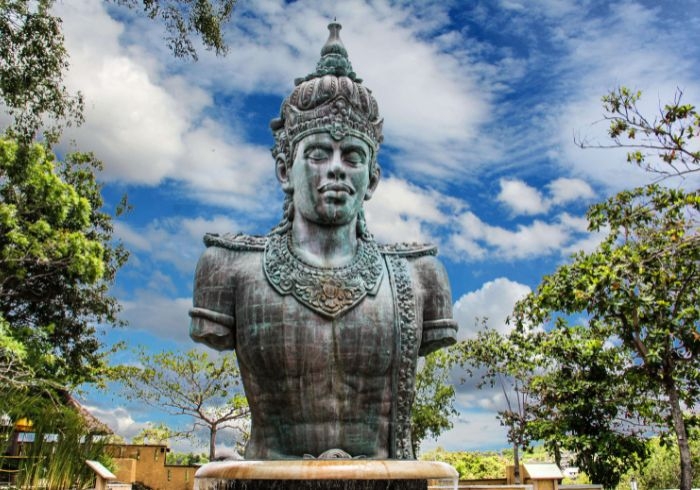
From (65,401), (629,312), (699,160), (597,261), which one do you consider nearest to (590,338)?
(629,312)

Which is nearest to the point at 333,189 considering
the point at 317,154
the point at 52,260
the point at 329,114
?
the point at 317,154

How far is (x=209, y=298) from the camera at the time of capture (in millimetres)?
4996

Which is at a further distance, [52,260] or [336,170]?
[52,260]

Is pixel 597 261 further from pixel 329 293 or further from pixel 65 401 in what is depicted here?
pixel 65 401

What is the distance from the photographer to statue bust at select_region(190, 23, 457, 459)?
4738 mm

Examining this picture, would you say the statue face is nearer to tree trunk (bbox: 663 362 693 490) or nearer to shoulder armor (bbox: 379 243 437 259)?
shoulder armor (bbox: 379 243 437 259)

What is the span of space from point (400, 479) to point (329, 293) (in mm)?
1413

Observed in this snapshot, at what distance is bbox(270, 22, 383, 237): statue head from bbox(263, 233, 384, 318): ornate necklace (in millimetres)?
324

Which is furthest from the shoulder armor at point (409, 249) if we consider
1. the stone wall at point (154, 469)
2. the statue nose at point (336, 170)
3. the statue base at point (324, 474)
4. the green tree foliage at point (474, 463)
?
the green tree foliage at point (474, 463)

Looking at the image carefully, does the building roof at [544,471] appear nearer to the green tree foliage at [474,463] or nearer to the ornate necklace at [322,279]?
the ornate necklace at [322,279]

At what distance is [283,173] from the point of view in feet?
17.9

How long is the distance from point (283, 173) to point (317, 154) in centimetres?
47

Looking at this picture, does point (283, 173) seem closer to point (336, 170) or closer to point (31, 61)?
point (336, 170)

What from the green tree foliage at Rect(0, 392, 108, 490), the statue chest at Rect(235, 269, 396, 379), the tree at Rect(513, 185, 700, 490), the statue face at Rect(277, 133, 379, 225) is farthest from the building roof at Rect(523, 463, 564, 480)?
the statue face at Rect(277, 133, 379, 225)
